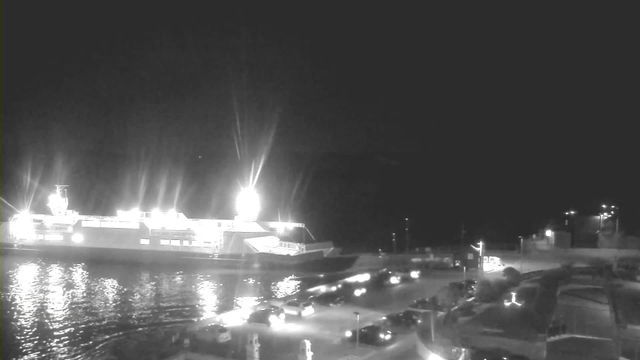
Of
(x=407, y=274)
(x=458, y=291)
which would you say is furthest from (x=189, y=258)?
(x=458, y=291)

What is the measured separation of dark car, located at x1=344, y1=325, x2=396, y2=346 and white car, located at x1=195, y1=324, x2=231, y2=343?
3.89 ft

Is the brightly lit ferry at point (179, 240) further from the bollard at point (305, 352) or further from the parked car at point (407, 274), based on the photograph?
the bollard at point (305, 352)

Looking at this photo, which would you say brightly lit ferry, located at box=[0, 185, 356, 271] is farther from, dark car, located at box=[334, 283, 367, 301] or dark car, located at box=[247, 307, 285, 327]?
dark car, located at box=[247, 307, 285, 327]

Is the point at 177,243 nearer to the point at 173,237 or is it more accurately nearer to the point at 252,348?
the point at 173,237

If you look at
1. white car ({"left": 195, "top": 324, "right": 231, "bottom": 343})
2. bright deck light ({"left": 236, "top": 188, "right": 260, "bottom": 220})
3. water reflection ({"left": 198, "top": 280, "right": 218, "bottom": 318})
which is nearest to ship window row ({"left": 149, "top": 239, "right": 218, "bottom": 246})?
bright deck light ({"left": 236, "top": 188, "right": 260, "bottom": 220})

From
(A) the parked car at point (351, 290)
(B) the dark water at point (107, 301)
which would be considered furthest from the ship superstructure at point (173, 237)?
(A) the parked car at point (351, 290)

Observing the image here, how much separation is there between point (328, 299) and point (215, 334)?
1867 mm

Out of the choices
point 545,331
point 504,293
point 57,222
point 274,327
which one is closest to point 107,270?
point 57,222

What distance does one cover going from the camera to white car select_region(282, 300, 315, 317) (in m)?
5.93

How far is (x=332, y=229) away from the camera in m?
22.8

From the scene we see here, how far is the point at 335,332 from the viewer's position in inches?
206

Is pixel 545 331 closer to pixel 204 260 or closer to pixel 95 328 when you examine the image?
pixel 95 328

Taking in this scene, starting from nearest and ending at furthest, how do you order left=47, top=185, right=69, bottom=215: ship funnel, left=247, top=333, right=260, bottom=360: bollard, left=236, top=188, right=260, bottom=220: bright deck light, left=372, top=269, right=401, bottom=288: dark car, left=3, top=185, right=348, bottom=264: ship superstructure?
left=247, top=333, right=260, bottom=360: bollard
left=372, top=269, right=401, bottom=288: dark car
left=3, top=185, right=348, bottom=264: ship superstructure
left=236, top=188, right=260, bottom=220: bright deck light
left=47, top=185, right=69, bottom=215: ship funnel

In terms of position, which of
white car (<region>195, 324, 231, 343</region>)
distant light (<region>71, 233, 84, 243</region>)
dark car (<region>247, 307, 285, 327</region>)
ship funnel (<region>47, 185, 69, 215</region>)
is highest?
ship funnel (<region>47, 185, 69, 215</region>)
